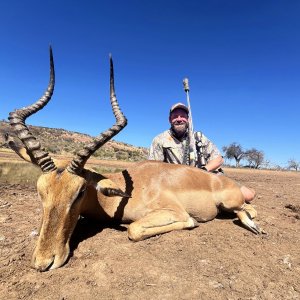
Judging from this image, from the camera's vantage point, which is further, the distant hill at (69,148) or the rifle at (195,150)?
the distant hill at (69,148)

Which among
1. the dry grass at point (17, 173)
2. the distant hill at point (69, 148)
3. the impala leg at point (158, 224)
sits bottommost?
the impala leg at point (158, 224)

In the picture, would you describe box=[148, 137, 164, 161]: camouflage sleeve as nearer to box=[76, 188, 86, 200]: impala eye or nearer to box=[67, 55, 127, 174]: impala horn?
box=[67, 55, 127, 174]: impala horn

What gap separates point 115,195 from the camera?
474 centimetres

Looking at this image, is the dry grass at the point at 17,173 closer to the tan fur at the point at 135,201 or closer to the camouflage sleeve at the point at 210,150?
the camouflage sleeve at the point at 210,150

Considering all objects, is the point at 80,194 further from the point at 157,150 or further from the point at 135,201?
the point at 157,150

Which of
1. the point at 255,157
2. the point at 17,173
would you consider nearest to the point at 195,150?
the point at 17,173

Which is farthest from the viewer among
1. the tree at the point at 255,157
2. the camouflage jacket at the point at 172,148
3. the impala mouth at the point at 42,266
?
the tree at the point at 255,157

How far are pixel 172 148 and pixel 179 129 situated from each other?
484 mm

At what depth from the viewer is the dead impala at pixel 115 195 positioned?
3.93m

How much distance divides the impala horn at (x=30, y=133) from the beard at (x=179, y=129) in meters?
3.51

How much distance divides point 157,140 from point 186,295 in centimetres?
550

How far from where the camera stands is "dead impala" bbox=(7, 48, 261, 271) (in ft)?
12.9

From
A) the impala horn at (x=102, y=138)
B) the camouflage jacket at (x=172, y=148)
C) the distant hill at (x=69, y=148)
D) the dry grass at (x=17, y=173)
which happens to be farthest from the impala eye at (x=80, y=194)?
the distant hill at (x=69, y=148)

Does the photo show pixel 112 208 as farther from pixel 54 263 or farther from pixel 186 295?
pixel 186 295
